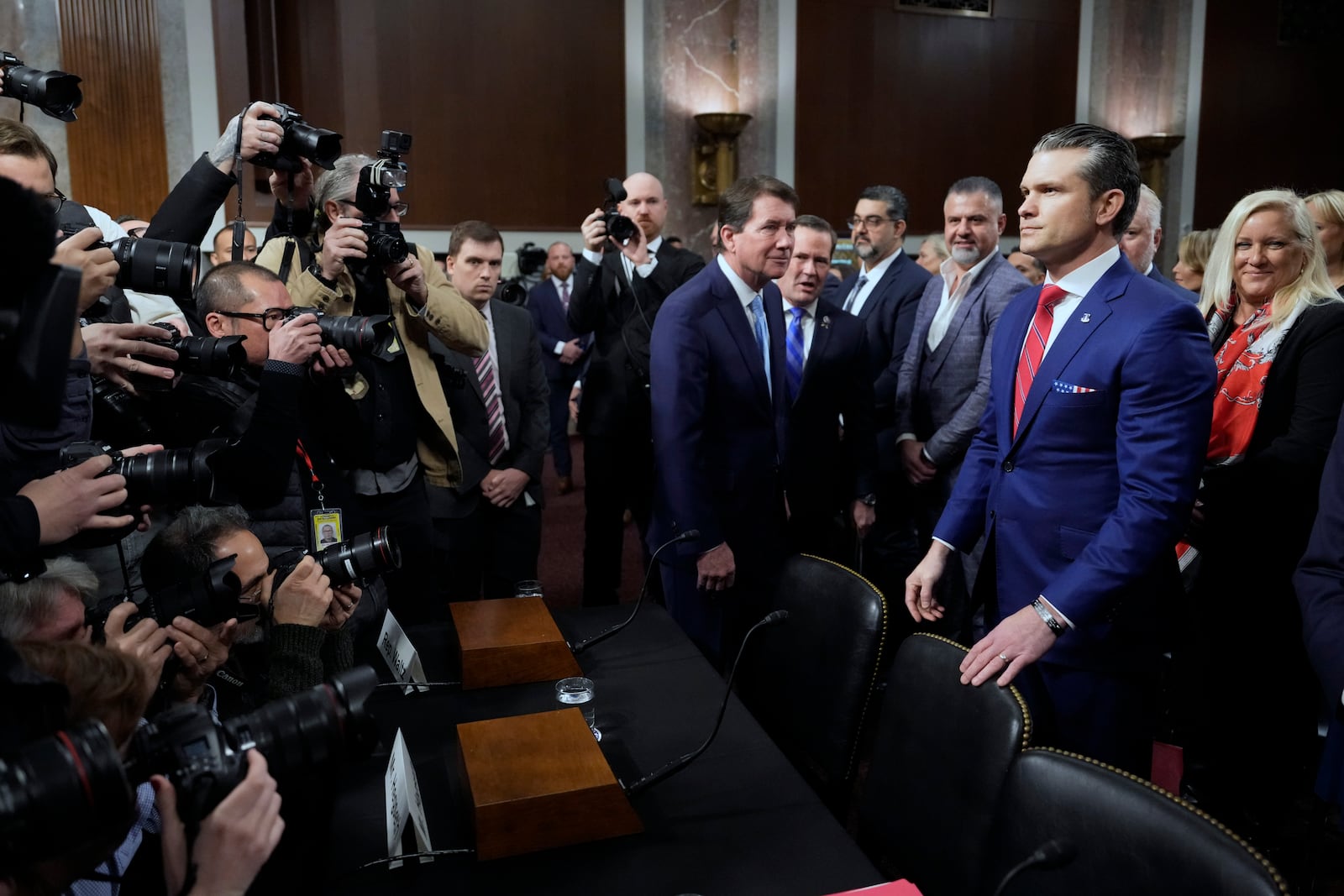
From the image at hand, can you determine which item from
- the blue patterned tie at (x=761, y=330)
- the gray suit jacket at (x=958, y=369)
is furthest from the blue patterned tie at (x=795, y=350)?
the gray suit jacket at (x=958, y=369)

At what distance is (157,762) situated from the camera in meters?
0.97

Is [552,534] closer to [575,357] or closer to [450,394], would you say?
[575,357]

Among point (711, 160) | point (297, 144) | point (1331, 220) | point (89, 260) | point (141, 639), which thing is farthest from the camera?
point (711, 160)

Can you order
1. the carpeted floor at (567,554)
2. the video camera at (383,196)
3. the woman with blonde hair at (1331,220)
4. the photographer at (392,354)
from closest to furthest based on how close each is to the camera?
the video camera at (383,196)
the photographer at (392,354)
the woman with blonde hair at (1331,220)
the carpeted floor at (567,554)

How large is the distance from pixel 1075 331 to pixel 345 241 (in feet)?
5.39

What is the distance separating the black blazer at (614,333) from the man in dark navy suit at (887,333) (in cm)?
71

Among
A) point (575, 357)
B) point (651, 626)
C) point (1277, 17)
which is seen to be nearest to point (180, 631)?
point (651, 626)

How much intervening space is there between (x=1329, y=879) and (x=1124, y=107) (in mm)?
8470

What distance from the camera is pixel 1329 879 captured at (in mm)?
2215

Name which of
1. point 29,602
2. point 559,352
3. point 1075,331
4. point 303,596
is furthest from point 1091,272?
point 559,352

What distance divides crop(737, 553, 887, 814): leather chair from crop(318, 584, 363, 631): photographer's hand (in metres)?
0.87

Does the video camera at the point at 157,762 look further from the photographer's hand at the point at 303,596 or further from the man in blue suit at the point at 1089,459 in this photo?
the man in blue suit at the point at 1089,459

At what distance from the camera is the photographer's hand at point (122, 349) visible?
1.68 m

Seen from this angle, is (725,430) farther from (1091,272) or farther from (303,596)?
(303,596)
